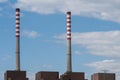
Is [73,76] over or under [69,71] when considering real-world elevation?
under

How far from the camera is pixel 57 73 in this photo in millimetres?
40469

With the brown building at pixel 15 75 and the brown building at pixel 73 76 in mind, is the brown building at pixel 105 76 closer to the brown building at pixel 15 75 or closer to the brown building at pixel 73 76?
the brown building at pixel 73 76

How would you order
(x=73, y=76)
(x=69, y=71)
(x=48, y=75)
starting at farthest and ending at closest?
(x=69, y=71) → (x=73, y=76) → (x=48, y=75)

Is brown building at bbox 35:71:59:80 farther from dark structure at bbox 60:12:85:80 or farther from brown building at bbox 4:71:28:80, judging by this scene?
brown building at bbox 4:71:28:80

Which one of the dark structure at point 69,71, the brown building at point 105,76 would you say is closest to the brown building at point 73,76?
the dark structure at point 69,71

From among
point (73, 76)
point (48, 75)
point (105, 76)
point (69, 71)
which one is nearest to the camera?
point (105, 76)

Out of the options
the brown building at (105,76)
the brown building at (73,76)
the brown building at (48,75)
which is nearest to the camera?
the brown building at (105,76)

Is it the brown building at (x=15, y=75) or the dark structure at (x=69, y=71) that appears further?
the dark structure at (x=69, y=71)

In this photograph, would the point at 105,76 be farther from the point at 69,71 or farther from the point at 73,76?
the point at 69,71

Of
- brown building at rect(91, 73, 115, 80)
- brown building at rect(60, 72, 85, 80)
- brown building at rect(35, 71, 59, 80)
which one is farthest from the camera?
brown building at rect(60, 72, 85, 80)

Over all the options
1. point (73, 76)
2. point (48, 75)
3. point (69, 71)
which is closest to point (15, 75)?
point (48, 75)

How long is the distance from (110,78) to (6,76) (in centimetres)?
1032

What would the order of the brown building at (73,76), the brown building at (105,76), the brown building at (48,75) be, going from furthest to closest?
1. the brown building at (73,76)
2. the brown building at (48,75)
3. the brown building at (105,76)

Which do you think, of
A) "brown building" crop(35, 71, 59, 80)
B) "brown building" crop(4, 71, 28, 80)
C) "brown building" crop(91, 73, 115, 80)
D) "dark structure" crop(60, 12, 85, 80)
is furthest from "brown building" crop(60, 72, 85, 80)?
"brown building" crop(4, 71, 28, 80)
